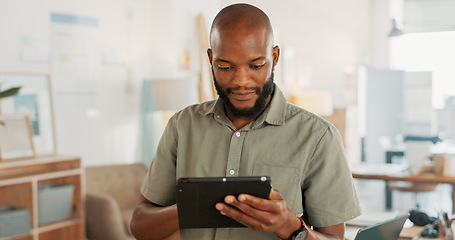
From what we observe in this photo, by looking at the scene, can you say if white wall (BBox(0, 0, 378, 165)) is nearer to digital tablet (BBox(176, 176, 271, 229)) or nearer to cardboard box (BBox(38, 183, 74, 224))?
cardboard box (BBox(38, 183, 74, 224))

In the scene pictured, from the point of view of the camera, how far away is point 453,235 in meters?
2.00

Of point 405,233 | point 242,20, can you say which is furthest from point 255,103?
point 405,233

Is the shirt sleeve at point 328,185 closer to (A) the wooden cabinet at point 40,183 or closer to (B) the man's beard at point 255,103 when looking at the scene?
(B) the man's beard at point 255,103

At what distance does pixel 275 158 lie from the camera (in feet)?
4.49

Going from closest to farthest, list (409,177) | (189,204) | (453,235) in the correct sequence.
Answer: (189,204) < (453,235) < (409,177)

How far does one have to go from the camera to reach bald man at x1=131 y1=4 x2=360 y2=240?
1.31 m

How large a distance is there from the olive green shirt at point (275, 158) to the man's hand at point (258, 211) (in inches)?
5.9

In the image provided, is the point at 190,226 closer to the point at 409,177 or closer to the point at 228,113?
the point at 228,113

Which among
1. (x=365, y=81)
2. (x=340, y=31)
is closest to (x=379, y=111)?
(x=365, y=81)

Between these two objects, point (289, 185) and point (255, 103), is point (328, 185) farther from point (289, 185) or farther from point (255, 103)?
point (255, 103)

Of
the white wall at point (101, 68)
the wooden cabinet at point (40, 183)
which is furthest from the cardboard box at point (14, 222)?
the white wall at point (101, 68)

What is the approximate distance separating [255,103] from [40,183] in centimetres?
328

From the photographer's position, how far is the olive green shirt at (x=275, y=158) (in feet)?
4.42

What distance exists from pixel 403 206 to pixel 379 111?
294cm
